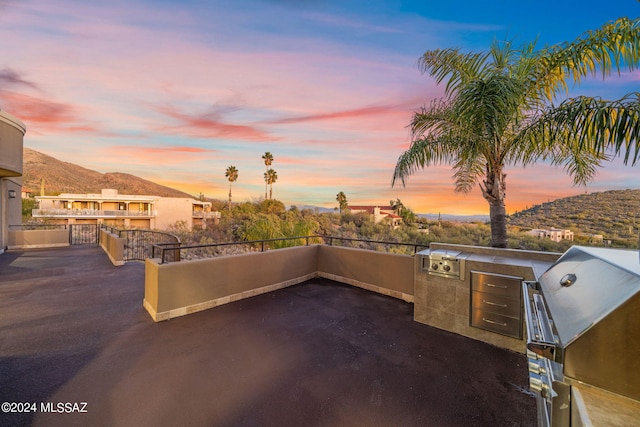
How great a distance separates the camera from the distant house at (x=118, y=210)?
77.1 feet

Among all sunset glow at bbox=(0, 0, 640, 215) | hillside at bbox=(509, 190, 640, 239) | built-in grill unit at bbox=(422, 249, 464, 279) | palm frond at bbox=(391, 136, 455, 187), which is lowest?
built-in grill unit at bbox=(422, 249, 464, 279)

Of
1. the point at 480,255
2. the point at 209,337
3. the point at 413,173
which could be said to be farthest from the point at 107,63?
the point at 480,255

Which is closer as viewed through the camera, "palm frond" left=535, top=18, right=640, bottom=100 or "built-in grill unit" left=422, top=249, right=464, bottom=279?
"palm frond" left=535, top=18, right=640, bottom=100

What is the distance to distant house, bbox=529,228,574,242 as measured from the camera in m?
6.89

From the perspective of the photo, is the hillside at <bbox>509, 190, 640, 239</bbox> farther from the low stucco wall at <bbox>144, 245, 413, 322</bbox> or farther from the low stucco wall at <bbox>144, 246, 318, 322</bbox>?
the low stucco wall at <bbox>144, 246, 318, 322</bbox>

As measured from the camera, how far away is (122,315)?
3.72 metres

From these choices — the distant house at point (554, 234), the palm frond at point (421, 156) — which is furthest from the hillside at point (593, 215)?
the palm frond at point (421, 156)

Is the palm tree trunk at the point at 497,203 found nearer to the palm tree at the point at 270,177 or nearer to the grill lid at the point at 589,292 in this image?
the grill lid at the point at 589,292

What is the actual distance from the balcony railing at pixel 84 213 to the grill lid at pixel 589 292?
32086 mm

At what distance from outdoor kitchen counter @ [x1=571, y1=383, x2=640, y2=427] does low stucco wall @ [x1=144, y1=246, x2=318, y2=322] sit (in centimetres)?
419

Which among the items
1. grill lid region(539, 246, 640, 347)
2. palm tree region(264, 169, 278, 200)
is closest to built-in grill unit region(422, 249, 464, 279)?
→ grill lid region(539, 246, 640, 347)

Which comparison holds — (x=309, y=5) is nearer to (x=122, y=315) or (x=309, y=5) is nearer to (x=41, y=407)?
(x=122, y=315)

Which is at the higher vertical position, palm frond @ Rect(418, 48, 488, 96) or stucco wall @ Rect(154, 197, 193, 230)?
palm frond @ Rect(418, 48, 488, 96)

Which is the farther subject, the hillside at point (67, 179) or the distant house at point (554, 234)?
the hillside at point (67, 179)
